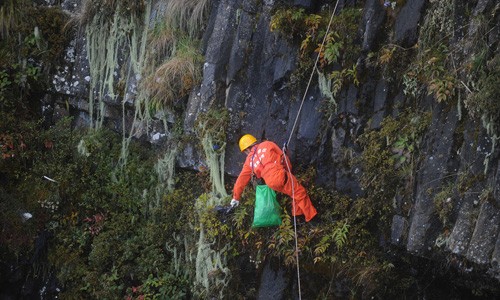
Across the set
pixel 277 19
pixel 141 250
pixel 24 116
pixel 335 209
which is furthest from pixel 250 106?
pixel 24 116

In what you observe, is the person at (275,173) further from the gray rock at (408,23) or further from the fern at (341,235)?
the gray rock at (408,23)

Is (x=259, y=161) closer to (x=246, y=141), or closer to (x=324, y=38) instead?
(x=246, y=141)

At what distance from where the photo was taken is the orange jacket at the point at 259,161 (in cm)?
991

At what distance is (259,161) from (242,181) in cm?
43

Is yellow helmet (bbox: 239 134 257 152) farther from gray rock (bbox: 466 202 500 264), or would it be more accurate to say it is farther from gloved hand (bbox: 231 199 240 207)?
gray rock (bbox: 466 202 500 264)

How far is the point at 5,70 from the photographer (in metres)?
12.7

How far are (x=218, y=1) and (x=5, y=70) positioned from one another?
3961 mm

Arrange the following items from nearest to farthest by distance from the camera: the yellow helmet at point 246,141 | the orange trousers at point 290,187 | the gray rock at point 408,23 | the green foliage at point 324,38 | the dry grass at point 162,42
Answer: the gray rock at point 408,23
the orange trousers at point 290,187
the green foliage at point 324,38
the yellow helmet at point 246,141
the dry grass at point 162,42

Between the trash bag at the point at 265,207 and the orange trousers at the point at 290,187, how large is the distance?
10cm

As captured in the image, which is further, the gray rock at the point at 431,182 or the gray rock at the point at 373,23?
the gray rock at the point at 373,23

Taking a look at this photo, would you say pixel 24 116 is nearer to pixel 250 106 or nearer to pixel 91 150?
pixel 91 150

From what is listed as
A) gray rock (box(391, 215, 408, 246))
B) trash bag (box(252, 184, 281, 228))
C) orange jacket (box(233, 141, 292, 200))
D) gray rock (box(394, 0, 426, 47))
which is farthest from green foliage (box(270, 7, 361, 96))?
gray rock (box(391, 215, 408, 246))

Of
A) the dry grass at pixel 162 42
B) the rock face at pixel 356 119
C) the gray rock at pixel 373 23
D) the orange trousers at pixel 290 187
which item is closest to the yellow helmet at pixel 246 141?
the rock face at pixel 356 119

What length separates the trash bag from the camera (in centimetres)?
988
